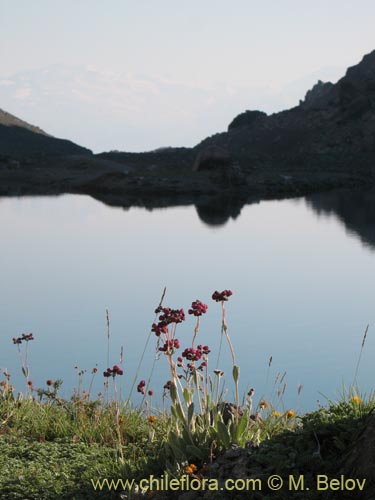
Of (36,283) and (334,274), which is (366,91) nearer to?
(334,274)

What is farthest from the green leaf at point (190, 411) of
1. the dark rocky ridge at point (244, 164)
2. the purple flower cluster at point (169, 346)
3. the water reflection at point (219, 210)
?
the dark rocky ridge at point (244, 164)

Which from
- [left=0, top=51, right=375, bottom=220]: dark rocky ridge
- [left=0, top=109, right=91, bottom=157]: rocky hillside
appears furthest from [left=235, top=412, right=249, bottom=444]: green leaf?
[left=0, top=109, right=91, bottom=157]: rocky hillside

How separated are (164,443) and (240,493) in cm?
138

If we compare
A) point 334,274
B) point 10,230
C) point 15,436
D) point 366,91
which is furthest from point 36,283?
point 366,91

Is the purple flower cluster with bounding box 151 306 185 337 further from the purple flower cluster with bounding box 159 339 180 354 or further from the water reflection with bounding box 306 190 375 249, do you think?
the water reflection with bounding box 306 190 375 249

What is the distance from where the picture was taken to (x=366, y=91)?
82.2 m

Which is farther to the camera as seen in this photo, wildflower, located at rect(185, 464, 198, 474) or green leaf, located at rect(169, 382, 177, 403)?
green leaf, located at rect(169, 382, 177, 403)

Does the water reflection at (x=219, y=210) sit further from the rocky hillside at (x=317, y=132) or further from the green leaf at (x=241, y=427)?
the green leaf at (x=241, y=427)

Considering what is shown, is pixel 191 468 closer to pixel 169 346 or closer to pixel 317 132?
pixel 169 346

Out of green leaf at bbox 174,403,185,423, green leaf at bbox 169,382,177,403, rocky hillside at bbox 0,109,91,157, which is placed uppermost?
rocky hillside at bbox 0,109,91,157

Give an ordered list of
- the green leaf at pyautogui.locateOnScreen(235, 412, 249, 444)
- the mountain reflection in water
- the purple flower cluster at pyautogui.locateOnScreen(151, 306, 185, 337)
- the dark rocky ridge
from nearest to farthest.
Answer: the purple flower cluster at pyautogui.locateOnScreen(151, 306, 185, 337) < the green leaf at pyautogui.locateOnScreen(235, 412, 249, 444) < the mountain reflection in water < the dark rocky ridge

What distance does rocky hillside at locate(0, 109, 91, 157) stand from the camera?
102312 millimetres

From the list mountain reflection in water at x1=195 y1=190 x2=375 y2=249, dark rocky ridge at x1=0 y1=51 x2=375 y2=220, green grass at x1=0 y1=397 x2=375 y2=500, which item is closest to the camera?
green grass at x1=0 y1=397 x2=375 y2=500

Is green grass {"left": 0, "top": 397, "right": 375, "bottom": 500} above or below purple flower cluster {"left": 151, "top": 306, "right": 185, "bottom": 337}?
below
